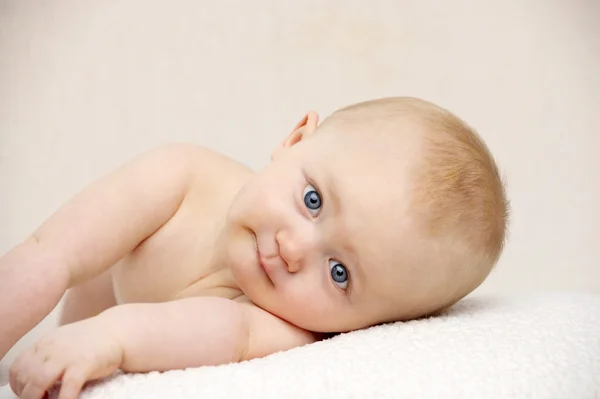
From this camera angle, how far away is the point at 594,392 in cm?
85

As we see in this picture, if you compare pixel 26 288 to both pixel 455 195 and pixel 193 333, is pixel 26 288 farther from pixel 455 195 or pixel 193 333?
pixel 455 195

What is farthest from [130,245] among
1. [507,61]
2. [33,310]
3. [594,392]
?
[507,61]

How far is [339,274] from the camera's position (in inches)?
41.3

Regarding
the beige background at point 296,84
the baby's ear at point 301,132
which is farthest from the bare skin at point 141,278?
the beige background at point 296,84

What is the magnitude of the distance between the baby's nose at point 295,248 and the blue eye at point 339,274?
42mm

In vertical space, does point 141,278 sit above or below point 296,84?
below

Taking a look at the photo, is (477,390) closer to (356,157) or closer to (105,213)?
(356,157)

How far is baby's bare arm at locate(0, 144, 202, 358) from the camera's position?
901 millimetres

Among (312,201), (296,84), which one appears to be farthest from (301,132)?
(296,84)

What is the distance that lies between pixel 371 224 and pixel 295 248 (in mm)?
112

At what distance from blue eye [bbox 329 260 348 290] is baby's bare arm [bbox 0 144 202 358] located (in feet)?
0.98

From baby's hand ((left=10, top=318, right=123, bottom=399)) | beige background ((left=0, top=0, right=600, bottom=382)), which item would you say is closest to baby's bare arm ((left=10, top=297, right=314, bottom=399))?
baby's hand ((left=10, top=318, right=123, bottom=399))

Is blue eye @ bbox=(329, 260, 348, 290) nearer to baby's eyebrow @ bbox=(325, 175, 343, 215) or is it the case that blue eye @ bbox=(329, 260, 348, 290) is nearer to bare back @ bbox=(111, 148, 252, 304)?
baby's eyebrow @ bbox=(325, 175, 343, 215)

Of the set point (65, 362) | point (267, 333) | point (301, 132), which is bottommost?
point (267, 333)
